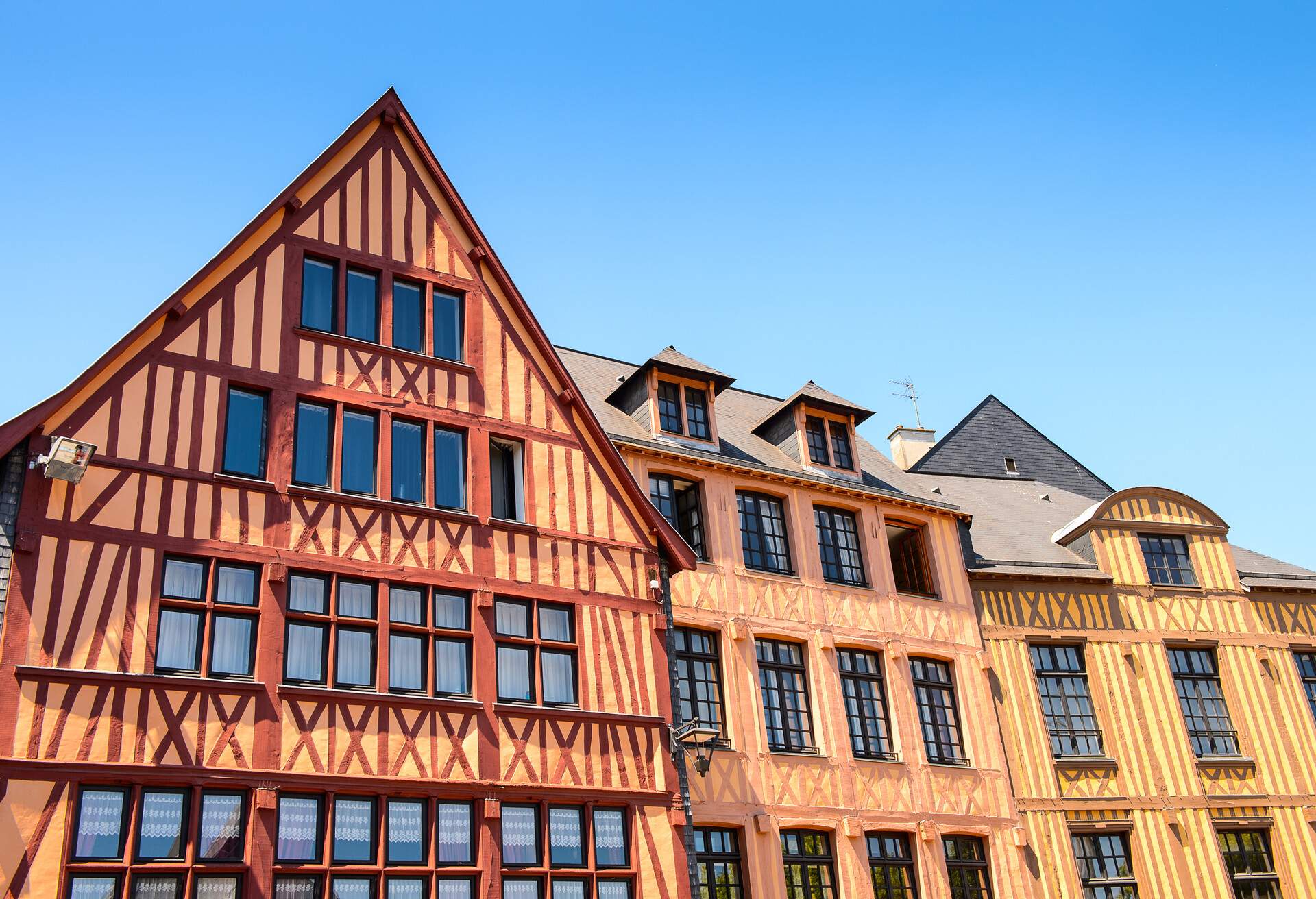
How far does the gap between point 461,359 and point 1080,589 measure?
35.7 feet

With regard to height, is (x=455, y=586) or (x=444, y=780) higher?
(x=455, y=586)

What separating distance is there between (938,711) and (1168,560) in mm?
5696

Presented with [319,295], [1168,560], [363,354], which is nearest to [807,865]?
[363,354]

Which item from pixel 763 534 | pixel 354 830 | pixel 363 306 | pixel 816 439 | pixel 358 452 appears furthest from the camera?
pixel 816 439

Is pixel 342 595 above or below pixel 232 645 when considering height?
above

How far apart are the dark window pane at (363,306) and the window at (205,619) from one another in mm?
3320

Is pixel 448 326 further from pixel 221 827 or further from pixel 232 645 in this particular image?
pixel 221 827

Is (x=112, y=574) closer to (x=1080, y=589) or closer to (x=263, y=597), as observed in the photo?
(x=263, y=597)

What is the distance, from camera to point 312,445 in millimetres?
14227

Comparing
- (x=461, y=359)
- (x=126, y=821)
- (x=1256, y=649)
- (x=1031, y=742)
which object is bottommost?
(x=126, y=821)

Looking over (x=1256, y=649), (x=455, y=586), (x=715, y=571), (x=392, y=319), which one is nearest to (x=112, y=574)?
(x=455, y=586)

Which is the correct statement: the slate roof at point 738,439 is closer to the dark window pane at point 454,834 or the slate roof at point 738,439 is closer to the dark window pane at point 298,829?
the dark window pane at point 454,834

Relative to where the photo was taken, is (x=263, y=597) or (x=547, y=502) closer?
(x=263, y=597)

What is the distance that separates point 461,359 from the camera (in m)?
15.9
